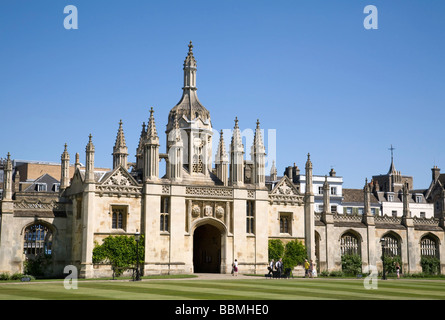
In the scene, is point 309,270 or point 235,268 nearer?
Answer: point 309,270

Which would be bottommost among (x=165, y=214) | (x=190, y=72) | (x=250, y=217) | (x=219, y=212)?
(x=250, y=217)

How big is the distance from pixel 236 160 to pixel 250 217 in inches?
188

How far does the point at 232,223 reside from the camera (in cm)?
5272

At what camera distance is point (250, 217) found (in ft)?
176

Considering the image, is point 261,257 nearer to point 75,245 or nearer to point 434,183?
point 75,245

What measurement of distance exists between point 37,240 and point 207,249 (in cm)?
1398

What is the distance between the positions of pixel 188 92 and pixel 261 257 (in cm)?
1557

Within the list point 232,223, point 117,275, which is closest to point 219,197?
point 232,223

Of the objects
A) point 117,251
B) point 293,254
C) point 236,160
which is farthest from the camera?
point 293,254

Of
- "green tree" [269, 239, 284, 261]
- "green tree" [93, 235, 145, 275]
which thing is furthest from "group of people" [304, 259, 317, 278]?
"green tree" [93, 235, 145, 275]

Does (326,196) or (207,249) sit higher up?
(326,196)

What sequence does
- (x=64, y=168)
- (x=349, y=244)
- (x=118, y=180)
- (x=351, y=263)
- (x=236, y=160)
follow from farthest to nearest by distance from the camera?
(x=349, y=244), (x=351, y=263), (x=64, y=168), (x=236, y=160), (x=118, y=180)

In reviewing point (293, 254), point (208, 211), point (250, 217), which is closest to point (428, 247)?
point (293, 254)

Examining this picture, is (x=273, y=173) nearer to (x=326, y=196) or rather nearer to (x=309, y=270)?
(x=326, y=196)
